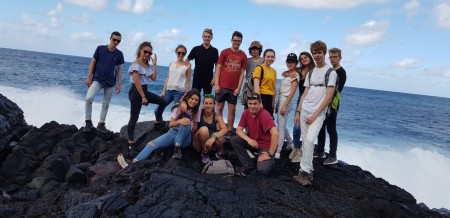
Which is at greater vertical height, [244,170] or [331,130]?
[331,130]

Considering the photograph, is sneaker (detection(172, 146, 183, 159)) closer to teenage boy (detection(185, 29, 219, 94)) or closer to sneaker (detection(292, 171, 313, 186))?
teenage boy (detection(185, 29, 219, 94))

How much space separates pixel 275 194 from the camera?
15.9 feet

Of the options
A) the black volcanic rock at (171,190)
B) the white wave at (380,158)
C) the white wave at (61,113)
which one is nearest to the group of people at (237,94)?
the black volcanic rock at (171,190)

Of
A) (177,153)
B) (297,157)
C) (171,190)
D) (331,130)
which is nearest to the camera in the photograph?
(171,190)

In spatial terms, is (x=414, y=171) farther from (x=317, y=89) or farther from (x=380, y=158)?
(x=317, y=89)

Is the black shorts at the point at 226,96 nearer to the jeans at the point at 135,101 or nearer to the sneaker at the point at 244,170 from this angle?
the jeans at the point at 135,101

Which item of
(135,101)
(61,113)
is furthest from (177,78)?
(61,113)

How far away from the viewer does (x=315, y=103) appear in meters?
5.43

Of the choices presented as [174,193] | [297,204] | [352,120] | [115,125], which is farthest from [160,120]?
[352,120]

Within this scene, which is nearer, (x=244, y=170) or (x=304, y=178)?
(x=304, y=178)

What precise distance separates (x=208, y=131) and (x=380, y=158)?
41.6ft

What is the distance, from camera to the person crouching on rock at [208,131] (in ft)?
18.7

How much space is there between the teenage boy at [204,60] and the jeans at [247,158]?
1.84m

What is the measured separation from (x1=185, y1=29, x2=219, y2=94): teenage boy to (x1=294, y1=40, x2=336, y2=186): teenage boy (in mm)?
2256
